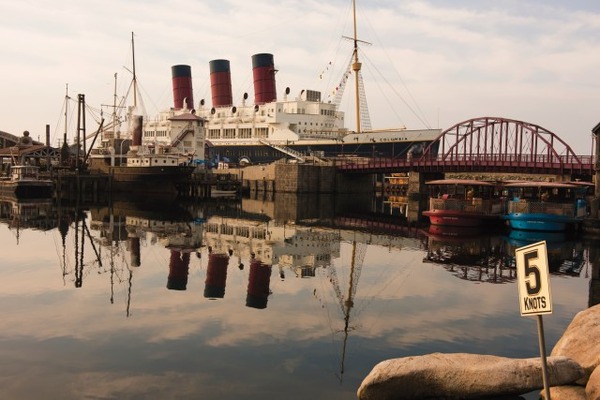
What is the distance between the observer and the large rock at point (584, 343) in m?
10.9

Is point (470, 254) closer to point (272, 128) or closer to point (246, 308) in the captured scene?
point (246, 308)

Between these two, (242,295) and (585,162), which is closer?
(242,295)

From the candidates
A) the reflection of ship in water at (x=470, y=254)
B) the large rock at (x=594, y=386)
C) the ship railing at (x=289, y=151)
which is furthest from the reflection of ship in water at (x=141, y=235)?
the ship railing at (x=289, y=151)

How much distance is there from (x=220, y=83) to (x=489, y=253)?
88816 mm

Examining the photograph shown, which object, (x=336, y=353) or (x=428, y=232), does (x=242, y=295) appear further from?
(x=428, y=232)

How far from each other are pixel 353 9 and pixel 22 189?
5251 centimetres

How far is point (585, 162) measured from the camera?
6269 cm

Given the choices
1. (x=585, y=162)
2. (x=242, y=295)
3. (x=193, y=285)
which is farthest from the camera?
(x=585, y=162)

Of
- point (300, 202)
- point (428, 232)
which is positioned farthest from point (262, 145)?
point (428, 232)

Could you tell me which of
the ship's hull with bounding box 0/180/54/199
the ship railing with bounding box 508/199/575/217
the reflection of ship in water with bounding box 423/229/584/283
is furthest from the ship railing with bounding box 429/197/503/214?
the ship's hull with bounding box 0/180/54/199

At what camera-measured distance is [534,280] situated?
6.82 metres

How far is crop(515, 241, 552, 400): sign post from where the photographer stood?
6.62 meters

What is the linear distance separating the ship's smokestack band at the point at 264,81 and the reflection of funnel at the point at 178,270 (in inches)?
3029

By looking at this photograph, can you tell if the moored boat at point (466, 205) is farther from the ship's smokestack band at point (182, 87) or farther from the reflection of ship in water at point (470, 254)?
the ship's smokestack band at point (182, 87)
